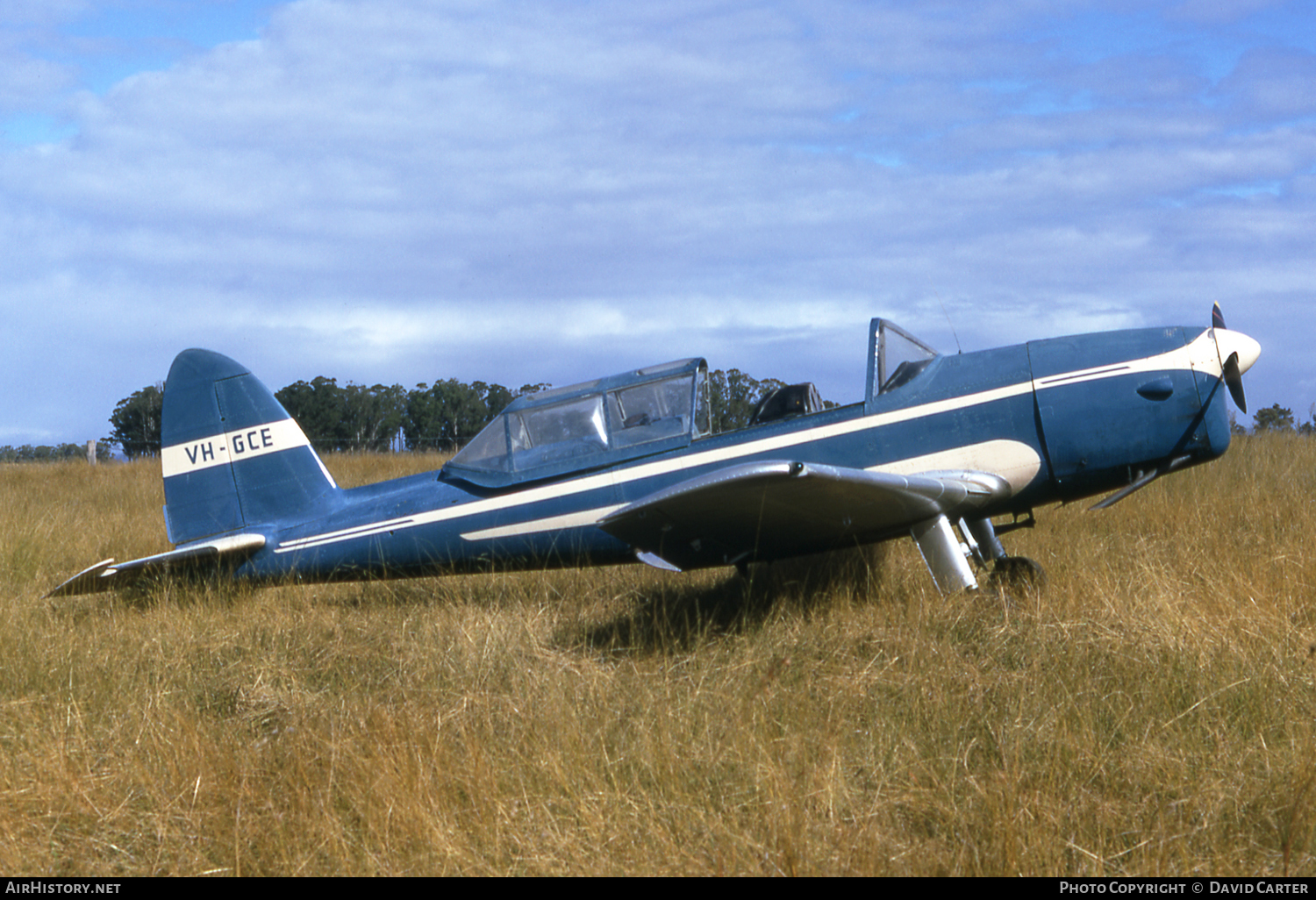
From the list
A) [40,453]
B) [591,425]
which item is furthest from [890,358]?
[40,453]

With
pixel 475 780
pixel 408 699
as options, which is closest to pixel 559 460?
pixel 408 699

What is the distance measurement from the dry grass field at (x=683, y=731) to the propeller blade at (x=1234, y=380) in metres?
1.03

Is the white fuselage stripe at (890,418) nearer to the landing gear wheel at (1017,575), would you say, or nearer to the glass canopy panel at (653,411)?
the glass canopy panel at (653,411)

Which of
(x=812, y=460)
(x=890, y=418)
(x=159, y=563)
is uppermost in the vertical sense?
(x=890, y=418)

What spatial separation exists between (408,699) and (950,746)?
237cm

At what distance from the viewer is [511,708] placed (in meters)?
3.76

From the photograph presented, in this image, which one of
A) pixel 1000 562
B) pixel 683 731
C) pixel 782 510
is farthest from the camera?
pixel 1000 562

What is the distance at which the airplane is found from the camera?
Answer: 5027 mm

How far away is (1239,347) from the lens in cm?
521

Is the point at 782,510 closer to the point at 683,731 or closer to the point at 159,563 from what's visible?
the point at 683,731

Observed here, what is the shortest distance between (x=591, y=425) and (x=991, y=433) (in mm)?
2433

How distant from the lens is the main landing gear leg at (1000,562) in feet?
17.5

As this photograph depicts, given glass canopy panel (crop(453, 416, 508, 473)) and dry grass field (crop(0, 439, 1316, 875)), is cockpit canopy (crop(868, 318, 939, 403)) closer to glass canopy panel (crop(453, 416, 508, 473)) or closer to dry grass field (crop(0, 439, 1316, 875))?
dry grass field (crop(0, 439, 1316, 875))

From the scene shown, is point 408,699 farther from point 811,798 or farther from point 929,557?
point 929,557
